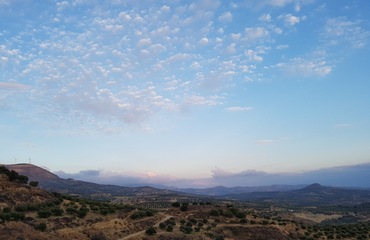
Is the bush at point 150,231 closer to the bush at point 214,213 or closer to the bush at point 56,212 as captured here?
the bush at point 56,212

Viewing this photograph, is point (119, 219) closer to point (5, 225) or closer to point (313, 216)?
point (5, 225)

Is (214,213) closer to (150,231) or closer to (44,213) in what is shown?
(150,231)

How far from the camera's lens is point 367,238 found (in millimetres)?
61719

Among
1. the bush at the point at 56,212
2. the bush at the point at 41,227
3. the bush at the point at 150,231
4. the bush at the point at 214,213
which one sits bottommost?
the bush at the point at 214,213

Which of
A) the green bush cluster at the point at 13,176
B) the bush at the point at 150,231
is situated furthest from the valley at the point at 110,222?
the green bush cluster at the point at 13,176

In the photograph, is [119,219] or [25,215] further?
[119,219]

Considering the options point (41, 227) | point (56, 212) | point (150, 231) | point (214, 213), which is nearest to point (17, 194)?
point (56, 212)

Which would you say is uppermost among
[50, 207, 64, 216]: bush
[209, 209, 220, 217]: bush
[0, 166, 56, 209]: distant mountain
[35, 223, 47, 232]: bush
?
[0, 166, 56, 209]: distant mountain

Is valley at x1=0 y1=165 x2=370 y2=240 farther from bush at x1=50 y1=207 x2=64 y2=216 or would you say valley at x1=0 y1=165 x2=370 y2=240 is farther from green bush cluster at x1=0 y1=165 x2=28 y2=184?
green bush cluster at x1=0 y1=165 x2=28 y2=184

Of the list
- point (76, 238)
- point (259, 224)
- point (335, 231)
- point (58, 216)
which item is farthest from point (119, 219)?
point (335, 231)

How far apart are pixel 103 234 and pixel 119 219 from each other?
341 inches

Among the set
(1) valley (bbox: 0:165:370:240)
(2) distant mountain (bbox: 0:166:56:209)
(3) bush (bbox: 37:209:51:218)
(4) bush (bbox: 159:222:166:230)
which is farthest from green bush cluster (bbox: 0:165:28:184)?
(4) bush (bbox: 159:222:166:230)

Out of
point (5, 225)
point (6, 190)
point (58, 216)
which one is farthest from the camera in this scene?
point (6, 190)

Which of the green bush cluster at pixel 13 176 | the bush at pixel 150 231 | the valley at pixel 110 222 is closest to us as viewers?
the valley at pixel 110 222
